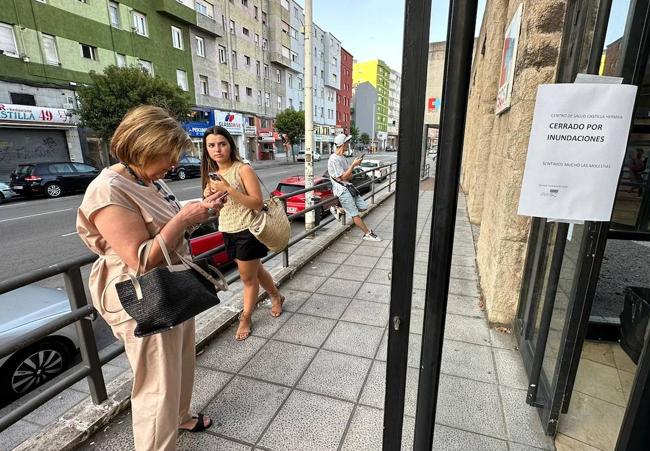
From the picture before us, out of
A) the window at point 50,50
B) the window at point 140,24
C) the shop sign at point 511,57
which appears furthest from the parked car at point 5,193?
the shop sign at point 511,57

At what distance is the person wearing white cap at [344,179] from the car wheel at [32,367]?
3.98 m

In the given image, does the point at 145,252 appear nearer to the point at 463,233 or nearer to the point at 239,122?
the point at 463,233

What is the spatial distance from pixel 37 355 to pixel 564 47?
14.9 ft

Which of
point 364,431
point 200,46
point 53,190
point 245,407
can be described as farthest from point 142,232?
point 200,46

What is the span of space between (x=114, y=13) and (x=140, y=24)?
1.73 meters

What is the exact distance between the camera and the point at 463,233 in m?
6.03

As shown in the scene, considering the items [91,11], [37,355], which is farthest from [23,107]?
[37,355]

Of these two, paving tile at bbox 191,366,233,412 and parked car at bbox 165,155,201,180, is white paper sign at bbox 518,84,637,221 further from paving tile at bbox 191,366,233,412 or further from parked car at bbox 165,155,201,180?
parked car at bbox 165,155,201,180

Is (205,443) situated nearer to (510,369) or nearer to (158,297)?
(158,297)

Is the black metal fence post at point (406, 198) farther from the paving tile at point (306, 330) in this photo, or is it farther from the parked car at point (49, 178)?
the parked car at point (49, 178)

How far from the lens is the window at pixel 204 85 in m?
26.9

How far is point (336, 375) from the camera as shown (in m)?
2.47

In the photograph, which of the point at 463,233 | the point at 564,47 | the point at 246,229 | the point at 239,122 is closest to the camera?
the point at 564,47

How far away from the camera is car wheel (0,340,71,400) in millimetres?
2793
